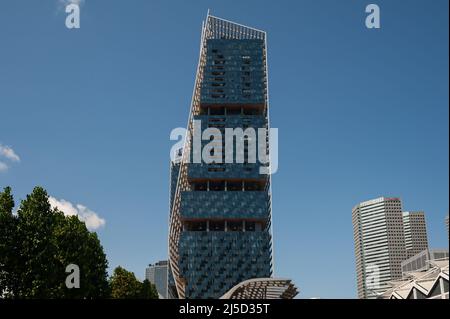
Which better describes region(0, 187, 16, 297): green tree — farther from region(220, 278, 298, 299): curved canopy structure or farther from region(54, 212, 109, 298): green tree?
region(220, 278, 298, 299): curved canopy structure

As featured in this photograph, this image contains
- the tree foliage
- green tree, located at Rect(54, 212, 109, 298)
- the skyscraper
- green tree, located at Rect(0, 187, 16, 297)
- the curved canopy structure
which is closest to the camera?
green tree, located at Rect(0, 187, 16, 297)

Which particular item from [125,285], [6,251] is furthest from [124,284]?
[6,251]

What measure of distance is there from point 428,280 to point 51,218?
57170mm

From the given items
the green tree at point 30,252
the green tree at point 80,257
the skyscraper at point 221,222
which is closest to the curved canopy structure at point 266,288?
the green tree at point 80,257

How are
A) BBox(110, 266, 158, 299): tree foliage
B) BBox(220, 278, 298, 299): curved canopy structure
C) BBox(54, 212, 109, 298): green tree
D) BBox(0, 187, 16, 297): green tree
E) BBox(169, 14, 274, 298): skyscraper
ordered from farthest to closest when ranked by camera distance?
BBox(169, 14, 274, 298): skyscraper < BBox(110, 266, 158, 299): tree foliage < BBox(220, 278, 298, 299): curved canopy structure < BBox(54, 212, 109, 298): green tree < BBox(0, 187, 16, 297): green tree

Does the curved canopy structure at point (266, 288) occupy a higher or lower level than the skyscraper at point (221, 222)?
lower

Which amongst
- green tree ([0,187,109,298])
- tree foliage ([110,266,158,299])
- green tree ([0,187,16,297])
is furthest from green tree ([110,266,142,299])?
green tree ([0,187,16,297])

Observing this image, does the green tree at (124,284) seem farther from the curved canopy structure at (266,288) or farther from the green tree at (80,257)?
the green tree at (80,257)

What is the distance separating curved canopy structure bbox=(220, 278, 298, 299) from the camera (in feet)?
234

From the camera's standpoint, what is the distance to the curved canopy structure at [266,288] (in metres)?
71.2

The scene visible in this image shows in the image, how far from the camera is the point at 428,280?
75.8 m
